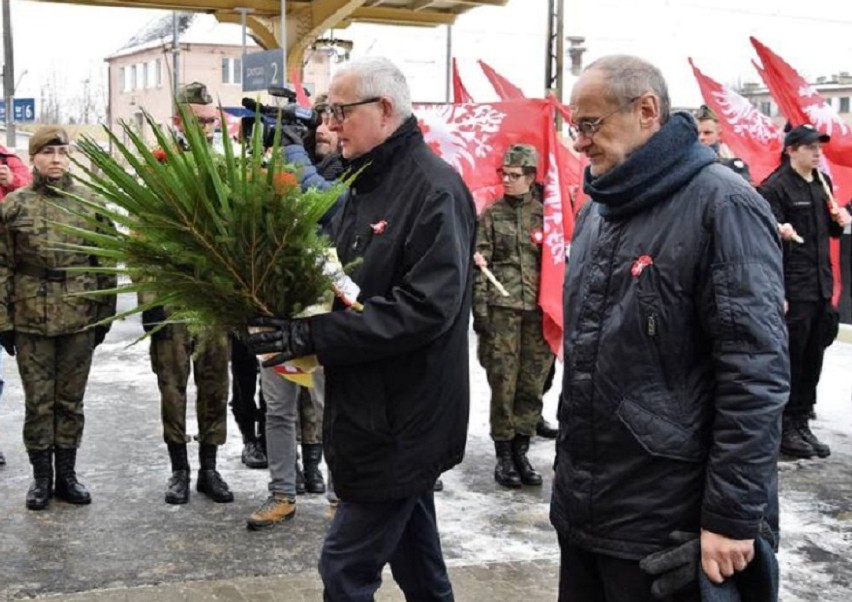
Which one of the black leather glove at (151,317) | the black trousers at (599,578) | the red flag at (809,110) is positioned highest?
the red flag at (809,110)

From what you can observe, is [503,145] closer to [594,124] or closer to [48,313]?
[48,313]

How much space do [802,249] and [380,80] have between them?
16.0ft


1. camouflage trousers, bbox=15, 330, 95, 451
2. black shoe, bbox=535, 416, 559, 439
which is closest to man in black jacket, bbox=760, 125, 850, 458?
black shoe, bbox=535, 416, 559, 439

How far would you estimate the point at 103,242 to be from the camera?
10.2 ft

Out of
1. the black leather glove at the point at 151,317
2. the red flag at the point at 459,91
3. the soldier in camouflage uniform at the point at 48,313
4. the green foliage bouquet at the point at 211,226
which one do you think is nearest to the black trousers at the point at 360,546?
the green foliage bouquet at the point at 211,226

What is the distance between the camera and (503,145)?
778cm

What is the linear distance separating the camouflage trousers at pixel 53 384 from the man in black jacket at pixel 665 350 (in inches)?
154

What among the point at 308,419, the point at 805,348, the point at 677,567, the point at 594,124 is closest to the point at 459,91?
the point at 805,348

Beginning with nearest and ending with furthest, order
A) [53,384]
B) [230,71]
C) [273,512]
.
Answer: [273,512] → [53,384] → [230,71]

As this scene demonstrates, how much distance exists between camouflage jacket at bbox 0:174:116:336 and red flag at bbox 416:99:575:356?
9.11 feet

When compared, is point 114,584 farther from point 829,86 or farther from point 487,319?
point 829,86

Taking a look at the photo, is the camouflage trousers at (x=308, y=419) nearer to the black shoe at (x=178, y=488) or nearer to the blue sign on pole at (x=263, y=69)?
the black shoe at (x=178, y=488)

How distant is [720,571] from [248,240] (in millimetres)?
1550

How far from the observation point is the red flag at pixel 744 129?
896 centimetres
